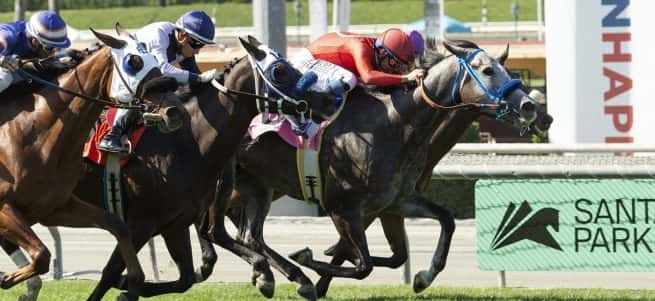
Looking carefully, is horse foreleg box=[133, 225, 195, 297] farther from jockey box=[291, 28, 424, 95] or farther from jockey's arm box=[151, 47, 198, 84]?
jockey box=[291, 28, 424, 95]

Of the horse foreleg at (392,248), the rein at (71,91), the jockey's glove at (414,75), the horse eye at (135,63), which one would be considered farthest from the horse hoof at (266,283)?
the horse eye at (135,63)

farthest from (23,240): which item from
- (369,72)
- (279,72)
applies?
(369,72)

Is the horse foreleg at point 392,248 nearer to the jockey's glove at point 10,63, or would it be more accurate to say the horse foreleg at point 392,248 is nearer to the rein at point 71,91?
the rein at point 71,91

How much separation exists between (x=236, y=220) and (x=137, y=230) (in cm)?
201

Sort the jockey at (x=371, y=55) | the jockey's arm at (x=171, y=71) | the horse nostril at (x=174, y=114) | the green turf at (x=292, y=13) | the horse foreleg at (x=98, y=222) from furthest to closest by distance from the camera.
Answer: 1. the green turf at (x=292, y=13)
2. the jockey at (x=371, y=55)
3. the jockey's arm at (x=171, y=71)
4. the horse foreleg at (x=98, y=222)
5. the horse nostril at (x=174, y=114)

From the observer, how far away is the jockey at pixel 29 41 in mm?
7195

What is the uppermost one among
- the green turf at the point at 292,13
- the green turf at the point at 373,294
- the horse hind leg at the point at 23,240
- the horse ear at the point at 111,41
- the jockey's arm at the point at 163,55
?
the horse ear at the point at 111,41

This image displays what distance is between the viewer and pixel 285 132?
28.5ft

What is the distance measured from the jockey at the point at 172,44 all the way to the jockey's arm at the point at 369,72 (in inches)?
44.0

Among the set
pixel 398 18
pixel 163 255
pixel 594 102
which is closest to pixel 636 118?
pixel 594 102

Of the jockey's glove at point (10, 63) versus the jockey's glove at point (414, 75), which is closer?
the jockey's glove at point (10, 63)

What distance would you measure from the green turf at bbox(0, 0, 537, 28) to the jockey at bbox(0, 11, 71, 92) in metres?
41.2

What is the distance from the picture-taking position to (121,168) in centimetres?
776

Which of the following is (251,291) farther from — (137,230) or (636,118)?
(636,118)
